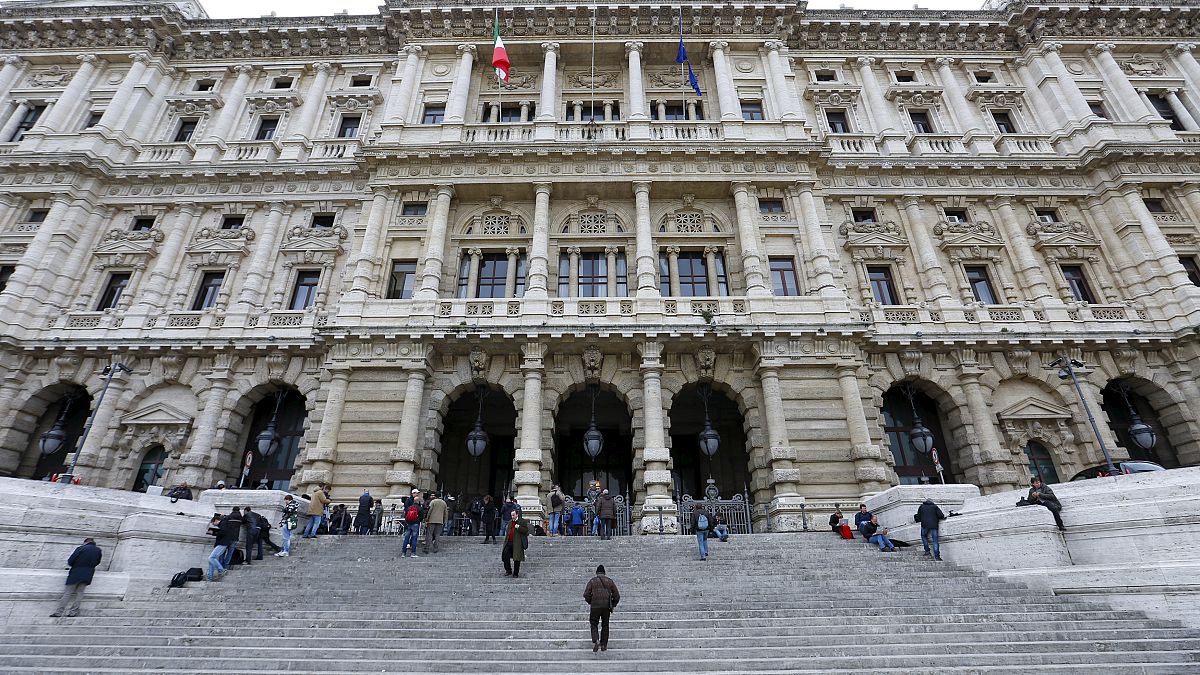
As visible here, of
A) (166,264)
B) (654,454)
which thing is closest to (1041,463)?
(654,454)

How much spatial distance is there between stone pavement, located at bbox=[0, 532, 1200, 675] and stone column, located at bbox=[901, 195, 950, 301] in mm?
12830

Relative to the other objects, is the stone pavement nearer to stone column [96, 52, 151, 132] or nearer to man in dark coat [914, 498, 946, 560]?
man in dark coat [914, 498, 946, 560]

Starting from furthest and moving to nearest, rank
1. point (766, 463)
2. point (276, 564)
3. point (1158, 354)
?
1. point (1158, 354)
2. point (766, 463)
3. point (276, 564)

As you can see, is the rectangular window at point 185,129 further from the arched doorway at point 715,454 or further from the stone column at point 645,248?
the arched doorway at point 715,454

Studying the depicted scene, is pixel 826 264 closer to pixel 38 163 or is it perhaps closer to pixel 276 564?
pixel 276 564

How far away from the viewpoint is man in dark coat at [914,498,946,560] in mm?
12406

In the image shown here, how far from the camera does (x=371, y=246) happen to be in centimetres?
2162

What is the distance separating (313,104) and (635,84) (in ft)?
49.9

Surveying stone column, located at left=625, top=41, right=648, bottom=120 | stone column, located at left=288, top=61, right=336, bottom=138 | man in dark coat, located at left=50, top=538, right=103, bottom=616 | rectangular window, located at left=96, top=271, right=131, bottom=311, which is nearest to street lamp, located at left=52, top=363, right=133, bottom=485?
rectangular window, located at left=96, top=271, right=131, bottom=311

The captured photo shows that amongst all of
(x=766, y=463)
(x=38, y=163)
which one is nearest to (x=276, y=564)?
(x=766, y=463)

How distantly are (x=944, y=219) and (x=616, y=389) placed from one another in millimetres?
15833

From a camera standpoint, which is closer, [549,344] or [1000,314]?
[549,344]

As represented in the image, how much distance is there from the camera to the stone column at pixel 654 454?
55.3ft

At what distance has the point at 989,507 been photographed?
41.7 ft
